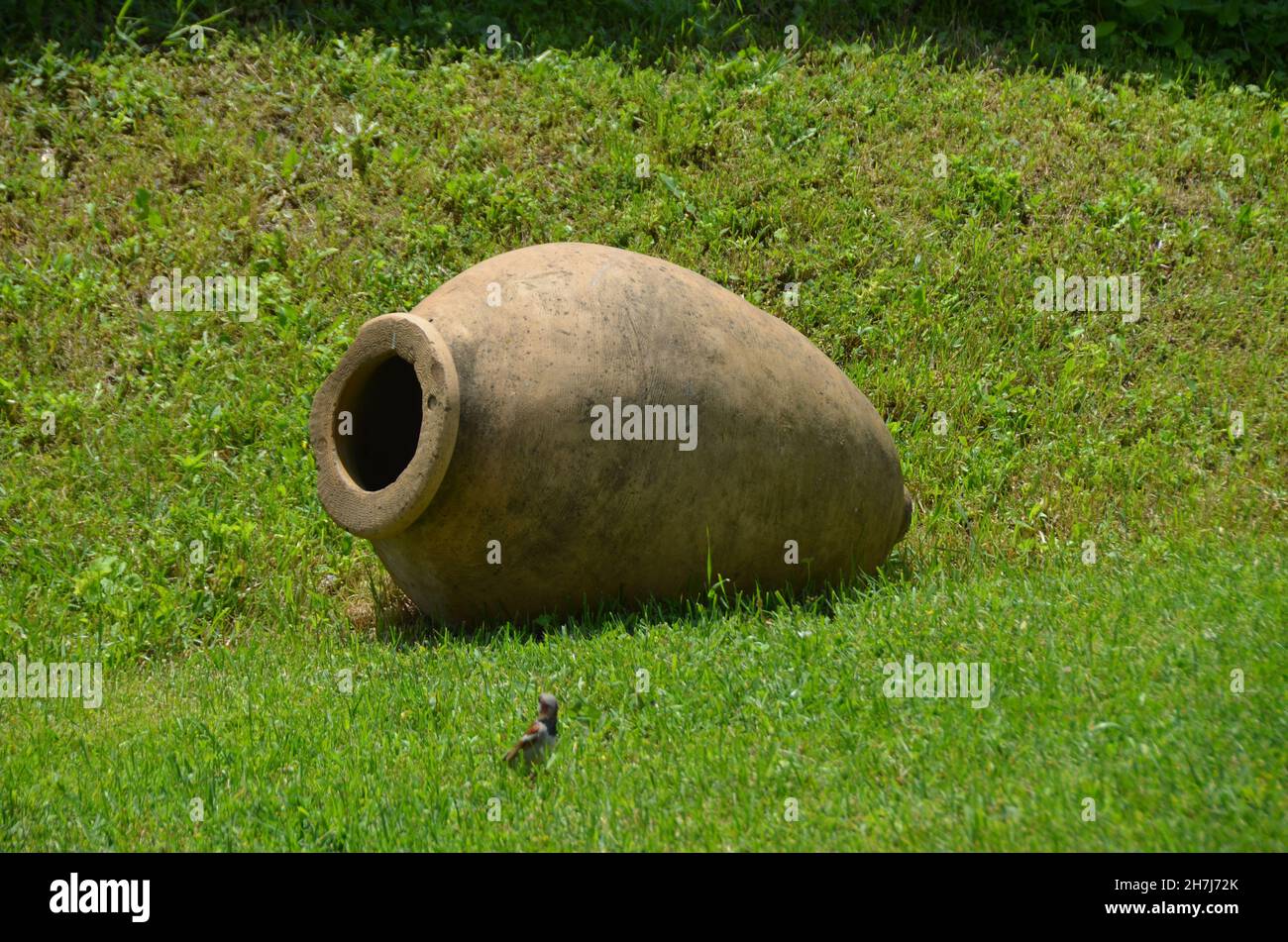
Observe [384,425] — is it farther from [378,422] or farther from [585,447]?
[585,447]

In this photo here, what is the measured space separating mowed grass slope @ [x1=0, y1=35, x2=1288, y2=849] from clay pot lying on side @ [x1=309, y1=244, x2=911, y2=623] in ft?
0.85

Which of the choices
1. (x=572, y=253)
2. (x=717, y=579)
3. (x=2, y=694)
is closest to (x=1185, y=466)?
(x=717, y=579)

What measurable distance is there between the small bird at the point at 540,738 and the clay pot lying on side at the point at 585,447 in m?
1.18

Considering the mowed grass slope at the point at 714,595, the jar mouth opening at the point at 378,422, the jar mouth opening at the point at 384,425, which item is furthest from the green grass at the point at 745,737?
the jar mouth opening at the point at 378,422

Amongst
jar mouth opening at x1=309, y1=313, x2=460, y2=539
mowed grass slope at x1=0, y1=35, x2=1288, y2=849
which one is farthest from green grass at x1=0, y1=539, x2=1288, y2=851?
jar mouth opening at x1=309, y1=313, x2=460, y2=539

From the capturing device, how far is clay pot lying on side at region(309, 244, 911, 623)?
16.9ft

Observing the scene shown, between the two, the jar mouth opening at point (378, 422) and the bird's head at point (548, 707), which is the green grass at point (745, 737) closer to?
the bird's head at point (548, 707)

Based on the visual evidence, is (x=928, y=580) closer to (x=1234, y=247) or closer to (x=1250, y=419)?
(x=1250, y=419)

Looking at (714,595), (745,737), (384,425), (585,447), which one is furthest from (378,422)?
(745,737)

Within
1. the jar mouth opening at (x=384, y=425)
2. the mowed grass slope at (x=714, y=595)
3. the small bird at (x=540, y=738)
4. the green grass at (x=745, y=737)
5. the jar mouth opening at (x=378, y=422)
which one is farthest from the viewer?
the jar mouth opening at (x=378, y=422)

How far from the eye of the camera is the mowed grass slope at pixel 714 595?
12.5 feet

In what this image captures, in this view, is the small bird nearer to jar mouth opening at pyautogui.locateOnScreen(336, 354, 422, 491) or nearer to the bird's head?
the bird's head

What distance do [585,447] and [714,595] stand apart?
A: 842mm

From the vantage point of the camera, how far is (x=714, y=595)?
5.44 meters
